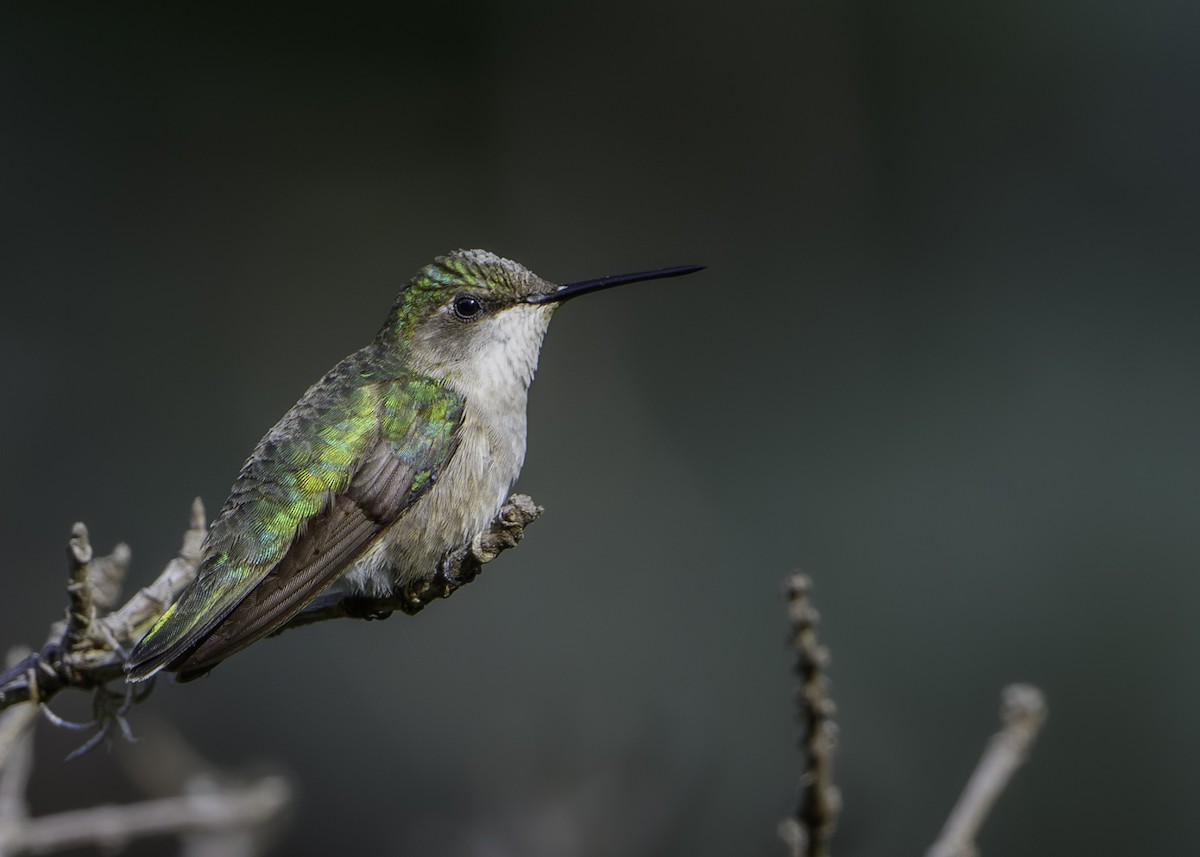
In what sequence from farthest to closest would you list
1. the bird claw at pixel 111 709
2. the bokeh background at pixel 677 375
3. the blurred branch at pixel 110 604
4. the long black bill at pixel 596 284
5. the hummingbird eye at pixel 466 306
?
the bokeh background at pixel 677 375, the hummingbird eye at pixel 466 306, the long black bill at pixel 596 284, the bird claw at pixel 111 709, the blurred branch at pixel 110 604

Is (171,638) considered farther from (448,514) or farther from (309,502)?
(448,514)

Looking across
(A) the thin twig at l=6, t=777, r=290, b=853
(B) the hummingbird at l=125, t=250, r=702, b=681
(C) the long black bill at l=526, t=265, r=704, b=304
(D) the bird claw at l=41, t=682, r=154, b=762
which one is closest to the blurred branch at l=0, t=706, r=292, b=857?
(A) the thin twig at l=6, t=777, r=290, b=853

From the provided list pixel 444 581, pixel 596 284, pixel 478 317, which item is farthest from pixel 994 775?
pixel 478 317

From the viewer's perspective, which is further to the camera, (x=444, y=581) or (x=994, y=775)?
(x=444, y=581)

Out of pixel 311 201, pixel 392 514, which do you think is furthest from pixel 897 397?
pixel 392 514

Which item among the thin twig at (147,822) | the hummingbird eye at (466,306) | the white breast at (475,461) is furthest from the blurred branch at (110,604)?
the hummingbird eye at (466,306)

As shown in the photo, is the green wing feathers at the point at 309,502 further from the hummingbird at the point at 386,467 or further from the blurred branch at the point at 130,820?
the blurred branch at the point at 130,820
